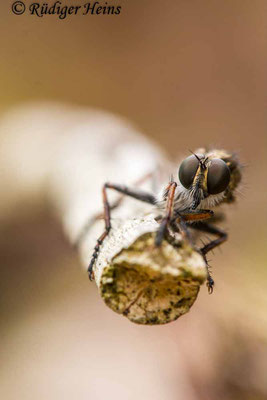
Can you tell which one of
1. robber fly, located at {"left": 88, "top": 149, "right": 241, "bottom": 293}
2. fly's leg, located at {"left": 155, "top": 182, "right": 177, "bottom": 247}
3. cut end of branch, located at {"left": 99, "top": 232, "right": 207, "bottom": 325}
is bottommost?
cut end of branch, located at {"left": 99, "top": 232, "right": 207, "bottom": 325}

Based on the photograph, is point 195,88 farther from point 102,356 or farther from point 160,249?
point 160,249

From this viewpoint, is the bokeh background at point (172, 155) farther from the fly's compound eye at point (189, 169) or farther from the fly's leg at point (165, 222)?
the fly's leg at point (165, 222)

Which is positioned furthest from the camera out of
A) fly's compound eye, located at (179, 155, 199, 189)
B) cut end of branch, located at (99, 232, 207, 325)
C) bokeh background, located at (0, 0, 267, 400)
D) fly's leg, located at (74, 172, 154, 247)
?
bokeh background, located at (0, 0, 267, 400)

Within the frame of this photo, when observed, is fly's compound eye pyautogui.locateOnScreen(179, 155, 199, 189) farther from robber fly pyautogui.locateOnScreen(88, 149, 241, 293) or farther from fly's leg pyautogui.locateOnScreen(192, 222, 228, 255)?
fly's leg pyautogui.locateOnScreen(192, 222, 228, 255)

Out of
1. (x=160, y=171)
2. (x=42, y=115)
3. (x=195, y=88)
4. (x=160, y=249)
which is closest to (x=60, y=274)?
(x=160, y=171)

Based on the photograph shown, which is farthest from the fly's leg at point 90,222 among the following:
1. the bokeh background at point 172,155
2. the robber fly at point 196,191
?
the bokeh background at point 172,155

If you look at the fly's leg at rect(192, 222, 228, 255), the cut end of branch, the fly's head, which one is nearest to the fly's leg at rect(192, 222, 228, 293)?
the fly's leg at rect(192, 222, 228, 255)
